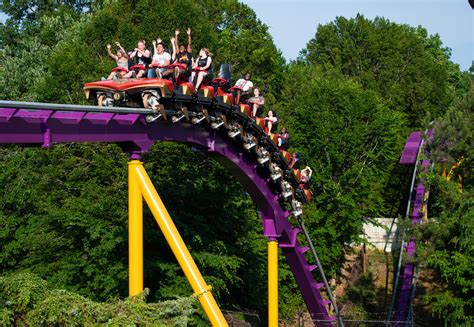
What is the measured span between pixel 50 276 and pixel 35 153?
5.00 m

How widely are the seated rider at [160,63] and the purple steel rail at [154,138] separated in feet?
2.45

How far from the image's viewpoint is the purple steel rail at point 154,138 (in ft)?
30.2

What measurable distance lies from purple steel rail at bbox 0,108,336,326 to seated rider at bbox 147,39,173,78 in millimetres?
745

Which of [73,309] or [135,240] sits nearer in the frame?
[73,309]

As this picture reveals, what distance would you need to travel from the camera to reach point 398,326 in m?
21.8

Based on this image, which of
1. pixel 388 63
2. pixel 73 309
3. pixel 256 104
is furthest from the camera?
pixel 388 63

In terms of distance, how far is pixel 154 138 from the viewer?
1148 centimetres

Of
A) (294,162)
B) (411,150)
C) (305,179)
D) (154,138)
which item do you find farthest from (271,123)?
(411,150)

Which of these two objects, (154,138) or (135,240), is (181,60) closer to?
(154,138)

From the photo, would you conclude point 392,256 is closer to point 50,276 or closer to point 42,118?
point 50,276

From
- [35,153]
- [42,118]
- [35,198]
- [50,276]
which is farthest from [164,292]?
[42,118]

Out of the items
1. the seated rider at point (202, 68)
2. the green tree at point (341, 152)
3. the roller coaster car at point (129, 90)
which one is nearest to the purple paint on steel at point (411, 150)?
the green tree at point (341, 152)

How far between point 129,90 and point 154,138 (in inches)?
29.3

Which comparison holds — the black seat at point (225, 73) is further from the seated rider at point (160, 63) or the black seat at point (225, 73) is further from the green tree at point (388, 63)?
the green tree at point (388, 63)
